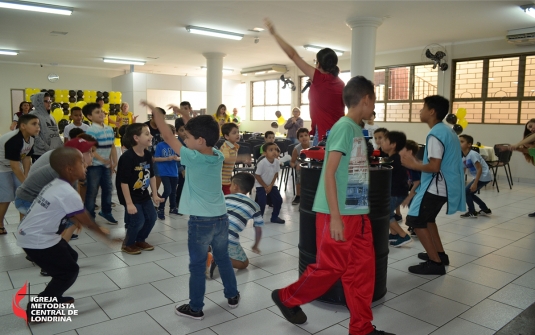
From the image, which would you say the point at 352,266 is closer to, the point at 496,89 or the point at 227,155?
the point at 227,155

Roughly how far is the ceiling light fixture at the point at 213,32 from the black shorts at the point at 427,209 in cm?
723

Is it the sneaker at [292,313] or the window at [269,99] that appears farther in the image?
the window at [269,99]

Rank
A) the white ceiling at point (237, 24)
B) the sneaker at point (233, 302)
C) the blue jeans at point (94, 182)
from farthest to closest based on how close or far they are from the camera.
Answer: the white ceiling at point (237, 24) < the blue jeans at point (94, 182) < the sneaker at point (233, 302)

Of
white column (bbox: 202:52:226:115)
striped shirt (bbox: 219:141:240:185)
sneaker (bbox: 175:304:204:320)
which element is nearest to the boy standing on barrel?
sneaker (bbox: 175:304:204:320)

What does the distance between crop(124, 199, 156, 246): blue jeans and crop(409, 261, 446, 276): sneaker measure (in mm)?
2543

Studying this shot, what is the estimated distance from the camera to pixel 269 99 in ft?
57.3

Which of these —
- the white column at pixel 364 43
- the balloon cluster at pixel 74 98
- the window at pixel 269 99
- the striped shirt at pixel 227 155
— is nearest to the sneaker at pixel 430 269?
the striped shirt at pixel 227 155

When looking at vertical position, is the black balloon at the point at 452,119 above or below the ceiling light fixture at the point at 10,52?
below

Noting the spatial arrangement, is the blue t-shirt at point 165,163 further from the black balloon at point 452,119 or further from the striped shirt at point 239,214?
the black balloon at point 452,119

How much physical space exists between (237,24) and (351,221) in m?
7.50

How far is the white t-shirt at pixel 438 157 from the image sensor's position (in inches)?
131

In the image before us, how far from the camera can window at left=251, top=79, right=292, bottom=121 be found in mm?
16539

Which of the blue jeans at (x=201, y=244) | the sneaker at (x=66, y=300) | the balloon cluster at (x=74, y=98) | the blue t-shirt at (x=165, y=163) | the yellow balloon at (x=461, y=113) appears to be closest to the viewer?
the blue jeans at (x=201, y=244)

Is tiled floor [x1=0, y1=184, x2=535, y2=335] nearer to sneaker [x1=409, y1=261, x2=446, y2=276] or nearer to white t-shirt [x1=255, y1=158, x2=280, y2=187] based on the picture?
sneaker [x1=409, y1=261, x2=446, y2=276]
